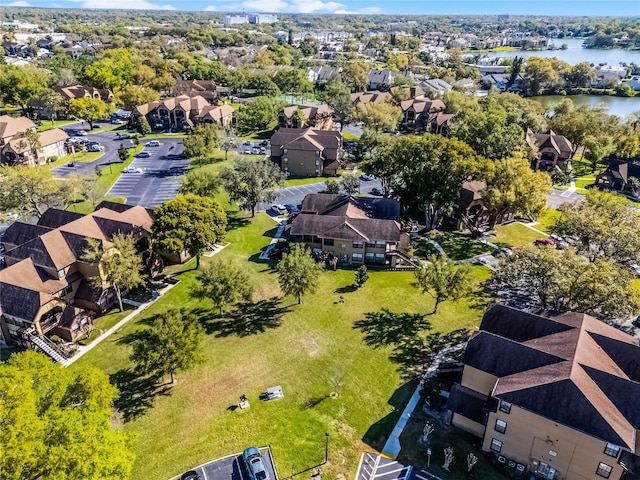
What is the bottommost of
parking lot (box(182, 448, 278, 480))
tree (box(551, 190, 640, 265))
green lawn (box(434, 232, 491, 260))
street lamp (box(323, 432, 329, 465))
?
parking lot (box(182, 448, 278, 480))

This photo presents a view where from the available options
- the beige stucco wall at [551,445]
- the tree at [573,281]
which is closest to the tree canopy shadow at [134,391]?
the beige stucco wall at [551,445]

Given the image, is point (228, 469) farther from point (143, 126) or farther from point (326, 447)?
point (143, 126)

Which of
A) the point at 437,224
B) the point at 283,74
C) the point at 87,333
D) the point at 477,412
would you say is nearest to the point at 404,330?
the point at 477,412

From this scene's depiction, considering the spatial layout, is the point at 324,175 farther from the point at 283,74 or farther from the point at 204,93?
the point at 283,74

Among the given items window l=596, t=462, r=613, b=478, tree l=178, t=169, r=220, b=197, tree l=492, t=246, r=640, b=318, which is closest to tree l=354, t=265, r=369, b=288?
tree l=492, t=246, r=640, b=318

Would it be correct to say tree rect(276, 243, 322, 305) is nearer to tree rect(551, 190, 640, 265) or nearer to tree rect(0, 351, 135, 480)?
Answer: tree rect(0, 351, 135, 480)

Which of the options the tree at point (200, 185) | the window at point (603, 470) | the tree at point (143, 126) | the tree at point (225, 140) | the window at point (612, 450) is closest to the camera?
the window at point (612, 450)

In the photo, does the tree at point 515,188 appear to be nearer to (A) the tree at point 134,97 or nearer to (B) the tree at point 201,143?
(B) the tree at point 201,143

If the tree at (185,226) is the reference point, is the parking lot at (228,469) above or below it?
below
